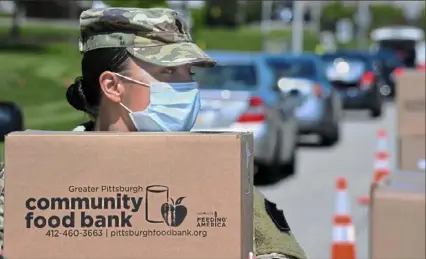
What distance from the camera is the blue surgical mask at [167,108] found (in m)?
3.04

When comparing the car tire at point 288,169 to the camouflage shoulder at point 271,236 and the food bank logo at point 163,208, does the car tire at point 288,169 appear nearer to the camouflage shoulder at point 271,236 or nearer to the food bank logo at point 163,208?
the camouflage shoulder at point 271,236

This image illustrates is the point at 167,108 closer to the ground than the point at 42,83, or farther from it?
farther from it

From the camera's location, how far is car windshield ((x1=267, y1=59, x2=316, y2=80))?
68.0 ft

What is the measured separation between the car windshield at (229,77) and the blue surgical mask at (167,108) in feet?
35.5

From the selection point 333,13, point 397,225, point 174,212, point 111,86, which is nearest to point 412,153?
point 397,225

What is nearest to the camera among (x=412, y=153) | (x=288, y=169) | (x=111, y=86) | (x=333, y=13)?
(x=111, y=86)

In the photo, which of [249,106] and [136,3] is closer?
[136,3]

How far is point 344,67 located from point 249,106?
1528 centimetres

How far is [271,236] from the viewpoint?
10.2 feet

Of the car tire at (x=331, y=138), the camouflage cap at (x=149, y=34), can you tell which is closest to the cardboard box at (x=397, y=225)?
the camouflage cap at (x=149, y=34)

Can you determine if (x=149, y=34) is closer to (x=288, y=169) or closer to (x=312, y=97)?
(x=288, y=169)

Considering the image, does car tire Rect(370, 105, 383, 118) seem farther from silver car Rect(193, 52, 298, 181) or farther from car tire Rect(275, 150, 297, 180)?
silver car Rect(193, 52, 298, 181)

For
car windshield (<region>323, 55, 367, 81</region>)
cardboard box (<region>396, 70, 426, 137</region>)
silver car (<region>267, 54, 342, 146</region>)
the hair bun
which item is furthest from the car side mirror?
car windshield (<region>323, 55, 367, 81</region>)

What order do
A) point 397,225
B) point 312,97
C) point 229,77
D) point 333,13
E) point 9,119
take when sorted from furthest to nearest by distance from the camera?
point 333,13, point 312,97, point 229,77, point 397,225, point 9,119
